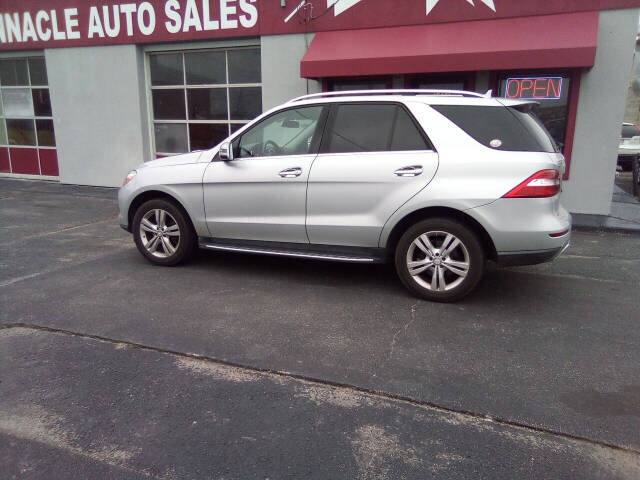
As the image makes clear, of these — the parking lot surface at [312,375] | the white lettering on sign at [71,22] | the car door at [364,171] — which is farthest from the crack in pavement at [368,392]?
the white lettering on sign at [71,22]

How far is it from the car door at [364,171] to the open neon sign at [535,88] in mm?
4893

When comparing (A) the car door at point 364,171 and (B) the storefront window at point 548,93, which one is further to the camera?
(B) the storefront window at point 548,93

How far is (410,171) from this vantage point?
176 inches

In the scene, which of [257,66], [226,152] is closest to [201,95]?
[257,66]

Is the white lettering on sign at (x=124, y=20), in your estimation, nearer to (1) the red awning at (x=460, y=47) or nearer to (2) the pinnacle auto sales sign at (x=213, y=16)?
A: (2) the pinnacle auto sales sign at (x=213, y=16)

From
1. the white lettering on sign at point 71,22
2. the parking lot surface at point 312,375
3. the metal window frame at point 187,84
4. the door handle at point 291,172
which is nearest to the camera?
the parking lot surface at point 312,375

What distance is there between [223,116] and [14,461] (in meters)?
9.41

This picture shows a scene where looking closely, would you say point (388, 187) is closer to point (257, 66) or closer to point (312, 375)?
point (312, 375)

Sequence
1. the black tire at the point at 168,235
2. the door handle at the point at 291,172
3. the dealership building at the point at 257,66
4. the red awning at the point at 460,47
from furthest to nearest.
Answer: the dealership building at the point at 257,66 → the red awning at the point at 460,47 → the black tire at the point at 168,235 → the door handle at the point at 291,172

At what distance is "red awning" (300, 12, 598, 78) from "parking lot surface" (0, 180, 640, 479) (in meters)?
3.72

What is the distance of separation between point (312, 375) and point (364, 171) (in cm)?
209

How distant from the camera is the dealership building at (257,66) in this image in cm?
804

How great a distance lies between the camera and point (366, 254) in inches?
188

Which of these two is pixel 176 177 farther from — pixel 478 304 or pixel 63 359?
pixel 478 304
